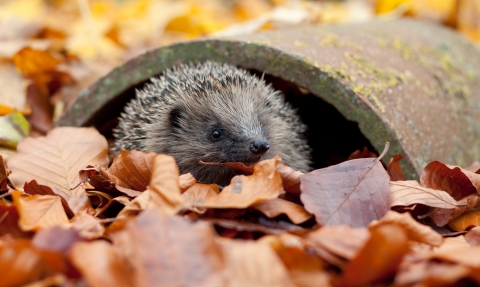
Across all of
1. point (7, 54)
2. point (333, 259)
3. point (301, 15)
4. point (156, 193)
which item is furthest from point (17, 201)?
point (301, 15)

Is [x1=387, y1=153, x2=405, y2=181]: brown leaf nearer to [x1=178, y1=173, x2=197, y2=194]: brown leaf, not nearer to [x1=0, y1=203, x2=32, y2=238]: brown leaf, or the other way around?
[x1=178, y1=173, x2=197, y2=194]: brown leaf

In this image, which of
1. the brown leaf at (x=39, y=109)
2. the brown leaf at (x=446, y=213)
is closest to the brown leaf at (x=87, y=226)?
the brown leaf at (x=446, y=213)

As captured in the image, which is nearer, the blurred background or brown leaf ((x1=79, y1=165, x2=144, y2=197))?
brown leaf ((x1=79, y1=165, x2=144, y2=197))

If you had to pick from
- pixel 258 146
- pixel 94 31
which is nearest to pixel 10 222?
pixel 258 146

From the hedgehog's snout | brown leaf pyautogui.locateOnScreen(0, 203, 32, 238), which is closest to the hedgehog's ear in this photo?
the hedgehog's snout

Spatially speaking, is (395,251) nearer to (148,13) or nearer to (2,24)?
(2,24)

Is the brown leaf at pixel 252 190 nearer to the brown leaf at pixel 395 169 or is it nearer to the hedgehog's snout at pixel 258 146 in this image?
the hedgehog's snout at pixel 258 146
